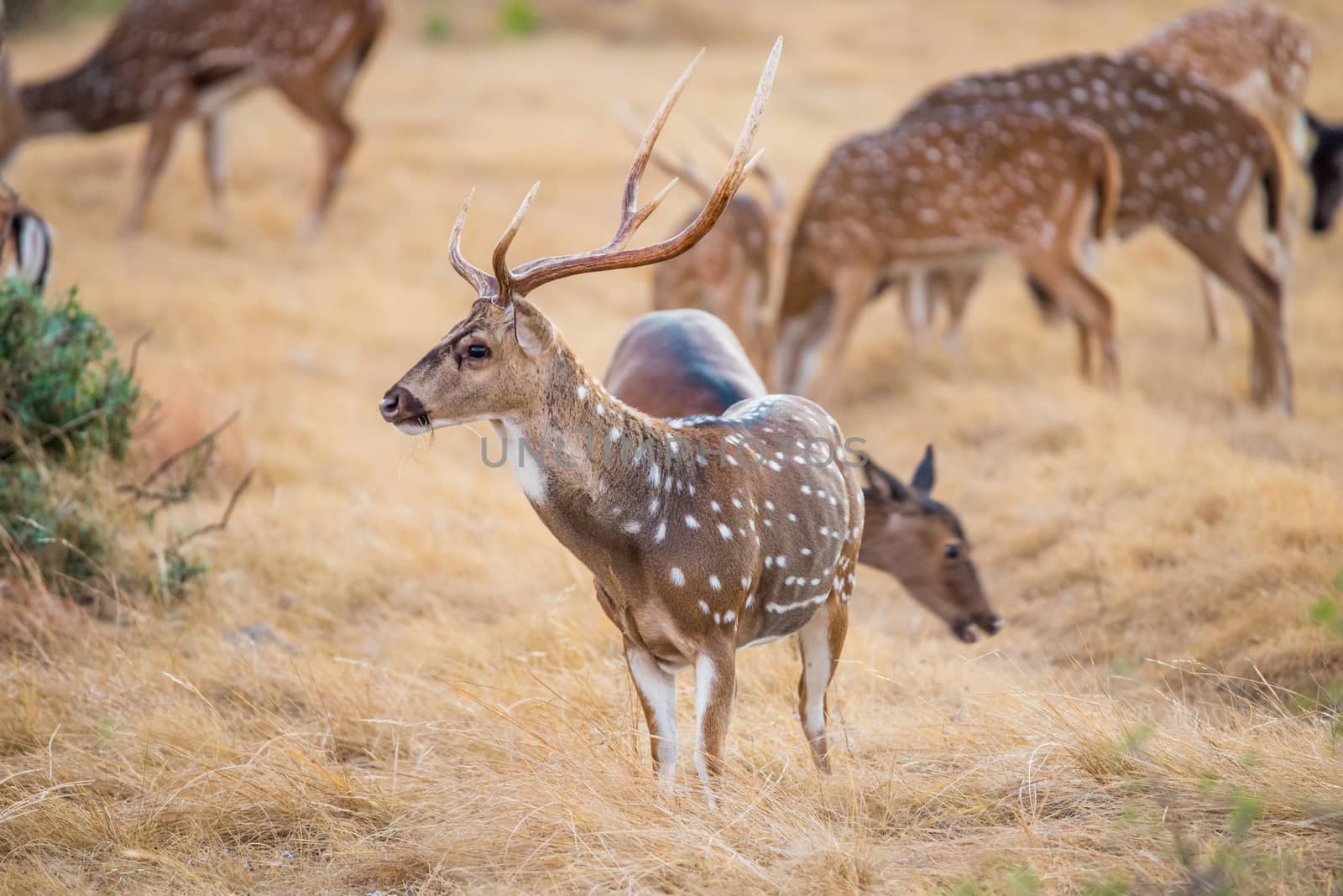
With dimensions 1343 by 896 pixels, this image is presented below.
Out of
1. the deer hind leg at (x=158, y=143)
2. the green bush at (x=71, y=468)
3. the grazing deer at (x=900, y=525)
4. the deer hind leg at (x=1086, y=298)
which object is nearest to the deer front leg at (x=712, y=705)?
the grazing deer at (x=900, y=525)

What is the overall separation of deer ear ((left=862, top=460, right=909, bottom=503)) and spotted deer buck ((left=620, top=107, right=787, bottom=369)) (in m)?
3.31

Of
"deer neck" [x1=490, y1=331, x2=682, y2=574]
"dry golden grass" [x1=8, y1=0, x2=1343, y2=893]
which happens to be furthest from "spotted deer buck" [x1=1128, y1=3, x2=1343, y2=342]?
"deer neck" [x1=490, y1=331, x2=682, y2=574]

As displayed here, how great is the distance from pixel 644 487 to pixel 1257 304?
225 inches

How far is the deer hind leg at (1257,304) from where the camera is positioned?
7.58 meters

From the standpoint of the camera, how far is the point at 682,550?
3.20m

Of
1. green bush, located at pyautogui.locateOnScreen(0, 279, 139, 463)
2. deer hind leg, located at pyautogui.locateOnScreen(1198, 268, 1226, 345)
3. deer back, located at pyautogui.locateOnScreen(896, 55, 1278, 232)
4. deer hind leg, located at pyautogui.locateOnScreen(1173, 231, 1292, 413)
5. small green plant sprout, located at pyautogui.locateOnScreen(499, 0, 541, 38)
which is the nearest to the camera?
green bush, located at pyautogui.locateOnScreen(0, 279, 139, 463)

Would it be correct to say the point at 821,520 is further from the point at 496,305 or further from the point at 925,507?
the point at 925,507

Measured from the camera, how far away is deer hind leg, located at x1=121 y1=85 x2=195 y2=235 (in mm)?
10156

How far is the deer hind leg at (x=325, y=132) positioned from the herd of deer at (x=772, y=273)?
0.02 meters

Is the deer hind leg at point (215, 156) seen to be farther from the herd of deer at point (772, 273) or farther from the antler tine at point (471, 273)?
the antler tine at point (471, 273)

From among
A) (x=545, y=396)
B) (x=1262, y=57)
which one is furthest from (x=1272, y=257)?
(x=545, y=396)

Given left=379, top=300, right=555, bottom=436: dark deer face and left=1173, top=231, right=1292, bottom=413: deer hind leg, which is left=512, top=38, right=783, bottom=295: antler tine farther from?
left=1173, top=231, right=1292, bottom=413: deer hind leg

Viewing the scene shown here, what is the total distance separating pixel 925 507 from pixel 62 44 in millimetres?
14902

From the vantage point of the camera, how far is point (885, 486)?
200 inches
